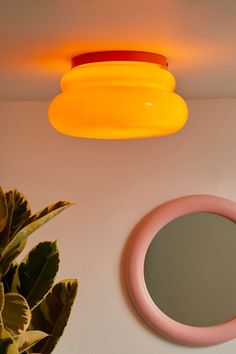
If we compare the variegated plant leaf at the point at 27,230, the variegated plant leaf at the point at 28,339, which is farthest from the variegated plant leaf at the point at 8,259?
the variegated plant leaf at the point at 28,339

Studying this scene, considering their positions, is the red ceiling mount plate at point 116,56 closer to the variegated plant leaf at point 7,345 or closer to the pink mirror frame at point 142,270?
the variegated plant leaf at point 7,345

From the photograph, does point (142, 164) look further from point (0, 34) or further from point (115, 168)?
point (0, 34)

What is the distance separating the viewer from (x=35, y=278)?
47.8 inches

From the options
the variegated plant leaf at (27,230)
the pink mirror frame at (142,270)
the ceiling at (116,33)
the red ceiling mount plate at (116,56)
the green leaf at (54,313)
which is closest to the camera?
the ceiling at (116,33)

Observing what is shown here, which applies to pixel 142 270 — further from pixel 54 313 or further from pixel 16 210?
pixel 16 210

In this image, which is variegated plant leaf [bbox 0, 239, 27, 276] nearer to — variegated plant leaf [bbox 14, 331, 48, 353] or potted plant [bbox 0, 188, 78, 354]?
potted plant [bbox 0, 188, 78, 354]

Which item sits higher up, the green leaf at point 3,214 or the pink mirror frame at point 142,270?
the pink mirror frame at point 142,270

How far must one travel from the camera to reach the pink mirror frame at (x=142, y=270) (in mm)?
2092

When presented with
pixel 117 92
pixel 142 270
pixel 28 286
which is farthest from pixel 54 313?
pixel 142 270

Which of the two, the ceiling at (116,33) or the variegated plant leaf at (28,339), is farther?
the variegated plant leaf at (28,339)

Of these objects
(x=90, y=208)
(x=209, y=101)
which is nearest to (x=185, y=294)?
(x=90, y=208)

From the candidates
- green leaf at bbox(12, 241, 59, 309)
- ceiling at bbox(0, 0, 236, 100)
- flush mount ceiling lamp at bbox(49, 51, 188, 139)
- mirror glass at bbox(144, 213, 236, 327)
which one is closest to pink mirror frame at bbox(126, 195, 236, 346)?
mirror glass at bbox(144, 213, 236, 327)

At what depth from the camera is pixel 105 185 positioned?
215cm

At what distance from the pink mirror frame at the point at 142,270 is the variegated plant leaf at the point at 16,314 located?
3.27ft
